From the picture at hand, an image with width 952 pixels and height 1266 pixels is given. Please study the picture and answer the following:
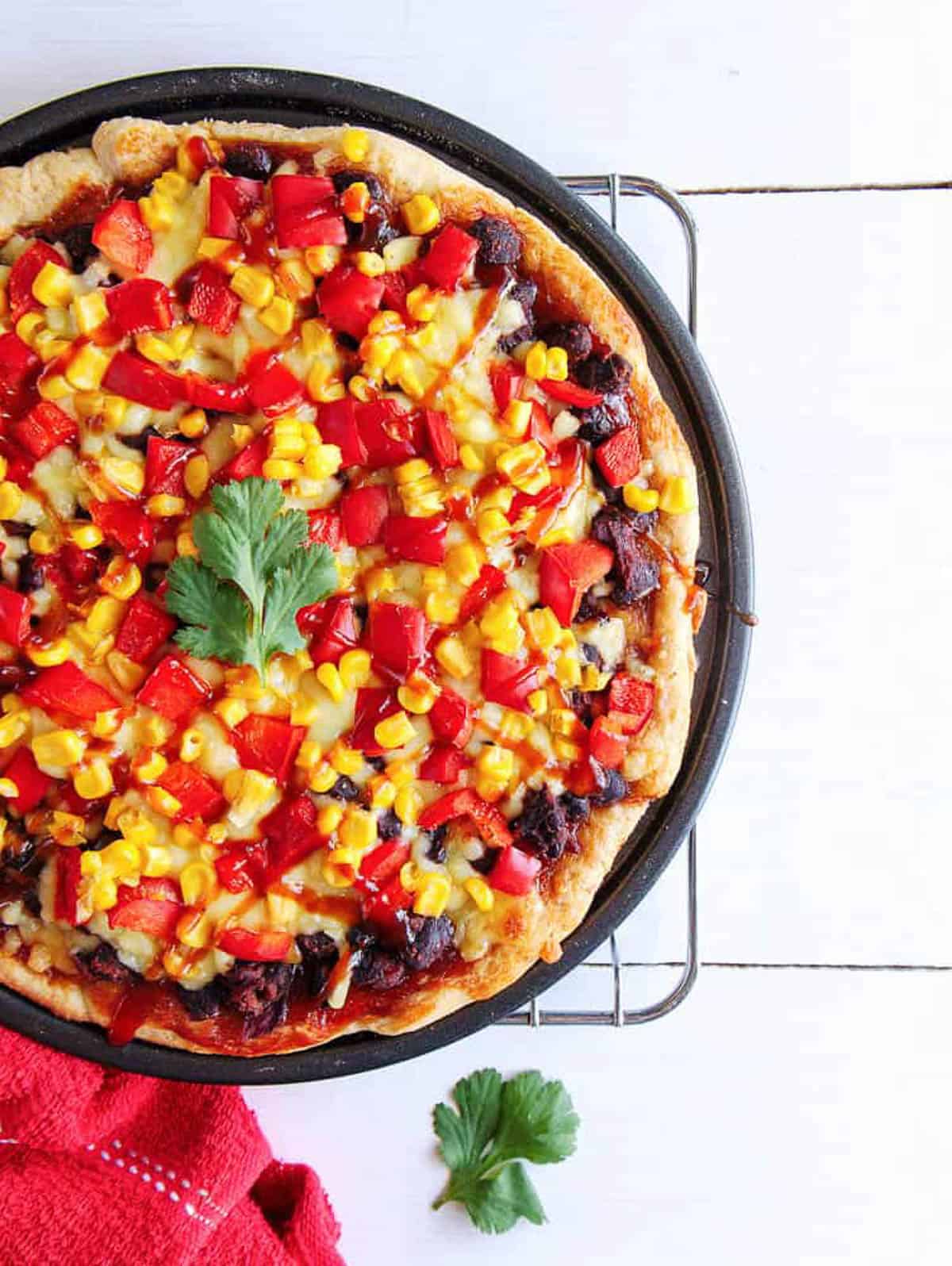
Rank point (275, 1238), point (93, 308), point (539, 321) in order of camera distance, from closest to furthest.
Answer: point (93, 308)
point (539, 321)
point (275, 1238)

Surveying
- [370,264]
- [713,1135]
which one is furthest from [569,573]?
[713,1135]

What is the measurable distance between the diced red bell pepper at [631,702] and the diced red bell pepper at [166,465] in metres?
1.00

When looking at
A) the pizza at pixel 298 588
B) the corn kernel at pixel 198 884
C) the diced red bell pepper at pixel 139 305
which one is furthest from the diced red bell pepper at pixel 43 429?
the corn kernel at pixel 198 884

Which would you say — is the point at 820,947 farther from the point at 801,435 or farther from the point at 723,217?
the point at 723,217

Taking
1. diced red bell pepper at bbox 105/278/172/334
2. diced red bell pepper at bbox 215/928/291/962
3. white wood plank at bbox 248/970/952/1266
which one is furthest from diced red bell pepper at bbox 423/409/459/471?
white wood plank at bbox 248/970/952/1266

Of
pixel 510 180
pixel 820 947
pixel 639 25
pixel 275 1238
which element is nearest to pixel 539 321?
pixel 510 180

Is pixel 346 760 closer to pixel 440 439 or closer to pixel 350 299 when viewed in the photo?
pixel 440 439

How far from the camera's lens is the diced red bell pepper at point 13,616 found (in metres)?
2.77

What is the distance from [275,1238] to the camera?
330 centimetres

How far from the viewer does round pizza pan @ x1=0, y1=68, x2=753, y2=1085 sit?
2969 millimetres

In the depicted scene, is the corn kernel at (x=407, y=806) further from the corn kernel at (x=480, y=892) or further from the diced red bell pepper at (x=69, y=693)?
the diced red bell pepper at (x=69, y=693)

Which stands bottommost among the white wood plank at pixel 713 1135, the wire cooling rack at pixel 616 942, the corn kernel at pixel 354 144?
the white wood plank at pixel 713 1135

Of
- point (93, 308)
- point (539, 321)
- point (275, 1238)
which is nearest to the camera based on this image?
point (93, 308)

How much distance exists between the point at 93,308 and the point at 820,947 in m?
2.32
